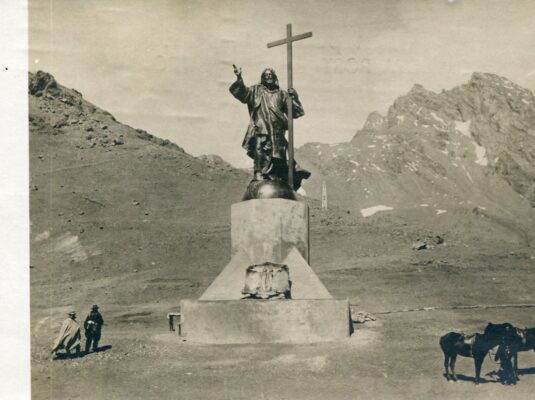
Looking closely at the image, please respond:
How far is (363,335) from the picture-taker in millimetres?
9523

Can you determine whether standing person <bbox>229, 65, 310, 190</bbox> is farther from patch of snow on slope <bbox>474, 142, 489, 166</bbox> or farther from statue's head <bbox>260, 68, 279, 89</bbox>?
patch of snow on slope <bbox>474, 142, 489, 166</bbox>

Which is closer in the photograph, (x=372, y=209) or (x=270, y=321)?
(x=270, y=321)

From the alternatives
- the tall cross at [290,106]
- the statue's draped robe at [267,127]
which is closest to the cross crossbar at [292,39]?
the tall cross at [290,106]

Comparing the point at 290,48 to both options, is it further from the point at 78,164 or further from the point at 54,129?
the point at 54,129

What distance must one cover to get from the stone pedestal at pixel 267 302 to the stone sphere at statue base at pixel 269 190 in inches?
5.2

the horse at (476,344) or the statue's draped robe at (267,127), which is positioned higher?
the statue's draped robe at (267,127)

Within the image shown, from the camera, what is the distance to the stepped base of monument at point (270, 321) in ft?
29.6

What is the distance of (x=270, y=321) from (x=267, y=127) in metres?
3.33

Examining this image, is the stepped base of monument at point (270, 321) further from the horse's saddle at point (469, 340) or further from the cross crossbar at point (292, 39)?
the cross crossbar at point (292, 39)

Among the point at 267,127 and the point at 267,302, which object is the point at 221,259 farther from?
→ the point at 267,302

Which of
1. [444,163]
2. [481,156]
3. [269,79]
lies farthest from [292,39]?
[444,163]

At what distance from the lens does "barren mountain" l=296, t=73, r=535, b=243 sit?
4181cm

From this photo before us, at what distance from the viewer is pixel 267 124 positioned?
1055 centimetres

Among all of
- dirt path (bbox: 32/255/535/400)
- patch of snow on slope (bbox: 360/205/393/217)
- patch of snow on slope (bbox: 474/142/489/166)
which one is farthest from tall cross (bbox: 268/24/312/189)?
patch of snow on slope (bbox: 474/142/489/166)
